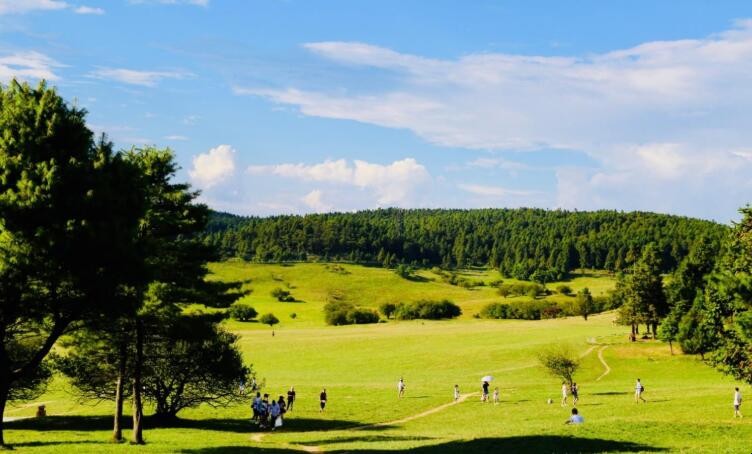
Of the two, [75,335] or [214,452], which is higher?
[75,335]

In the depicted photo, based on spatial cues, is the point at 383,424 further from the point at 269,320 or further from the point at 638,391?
the point at 269,320

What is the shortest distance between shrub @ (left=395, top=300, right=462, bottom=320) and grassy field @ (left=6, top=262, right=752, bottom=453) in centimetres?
2738

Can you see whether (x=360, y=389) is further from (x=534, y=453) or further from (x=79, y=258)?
(x=79, y=258)

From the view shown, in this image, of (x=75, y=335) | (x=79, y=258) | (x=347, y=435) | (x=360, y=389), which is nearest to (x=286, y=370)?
(x=360, y=389)

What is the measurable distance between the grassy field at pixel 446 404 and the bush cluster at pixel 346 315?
20.7 metres

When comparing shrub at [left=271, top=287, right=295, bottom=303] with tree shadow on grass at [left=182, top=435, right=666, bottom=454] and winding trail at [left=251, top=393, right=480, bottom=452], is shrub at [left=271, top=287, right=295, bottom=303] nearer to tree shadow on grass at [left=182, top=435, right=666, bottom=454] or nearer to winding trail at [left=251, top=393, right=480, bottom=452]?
winding trail at [left=251, top=393, right=480, bottom=452]

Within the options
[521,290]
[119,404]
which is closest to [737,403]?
[119,404]

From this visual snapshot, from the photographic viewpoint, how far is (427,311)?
150250mm

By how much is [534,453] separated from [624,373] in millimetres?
52274

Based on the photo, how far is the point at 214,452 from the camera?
96.9 ft

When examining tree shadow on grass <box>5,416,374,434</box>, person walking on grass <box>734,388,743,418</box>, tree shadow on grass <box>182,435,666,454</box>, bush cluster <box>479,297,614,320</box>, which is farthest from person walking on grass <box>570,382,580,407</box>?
bush cluster <box>479,297,614,320</box>

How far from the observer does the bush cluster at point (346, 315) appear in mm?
144375

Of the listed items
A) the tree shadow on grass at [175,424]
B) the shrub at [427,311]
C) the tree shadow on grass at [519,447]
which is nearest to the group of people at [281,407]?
the tree shadow on grass at [175,424]

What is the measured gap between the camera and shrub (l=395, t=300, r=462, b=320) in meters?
150
